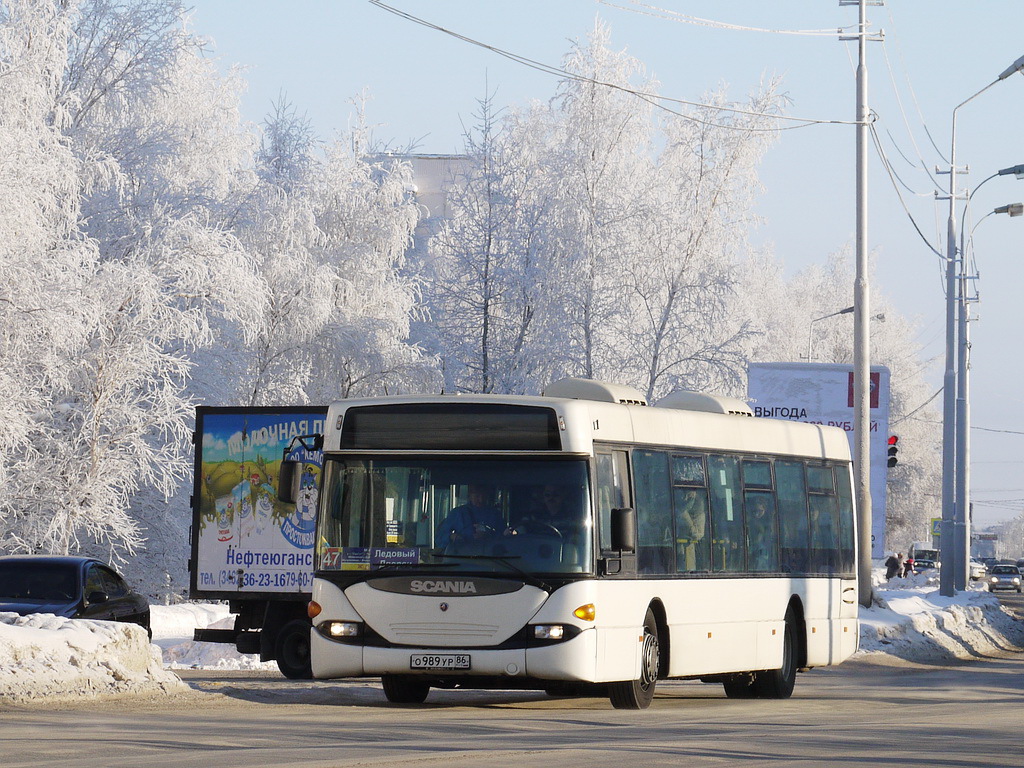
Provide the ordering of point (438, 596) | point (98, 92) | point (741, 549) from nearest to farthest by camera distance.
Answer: point (438, 596)
point (741, 549)
point (98, 92)

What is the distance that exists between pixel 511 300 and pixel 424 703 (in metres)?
25.0

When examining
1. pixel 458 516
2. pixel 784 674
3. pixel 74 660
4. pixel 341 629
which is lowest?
pixel 784 674

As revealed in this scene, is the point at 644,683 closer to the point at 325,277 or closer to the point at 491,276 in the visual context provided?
the point at 325,277

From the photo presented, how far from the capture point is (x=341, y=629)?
13.3 meters

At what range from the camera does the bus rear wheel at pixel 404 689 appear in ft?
47.4

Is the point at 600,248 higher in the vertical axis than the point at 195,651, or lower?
higher

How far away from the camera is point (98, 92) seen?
3425cm

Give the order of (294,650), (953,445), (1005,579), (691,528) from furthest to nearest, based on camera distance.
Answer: (1005,579) < (953,445) < (294,650) < (691,528)

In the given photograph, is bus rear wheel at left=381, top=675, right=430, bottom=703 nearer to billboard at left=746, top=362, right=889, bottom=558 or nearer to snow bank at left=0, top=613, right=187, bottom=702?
snow bank at left=0, top=613, right=187, bottom=702

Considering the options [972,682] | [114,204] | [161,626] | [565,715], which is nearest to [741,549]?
[565,715]

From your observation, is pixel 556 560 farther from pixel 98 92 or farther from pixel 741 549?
pixel 98 92

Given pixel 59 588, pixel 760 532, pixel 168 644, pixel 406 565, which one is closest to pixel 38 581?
pixel 59 588

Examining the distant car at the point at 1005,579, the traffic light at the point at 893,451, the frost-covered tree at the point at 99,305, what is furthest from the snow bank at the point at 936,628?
the distant car at the point at 1005,579

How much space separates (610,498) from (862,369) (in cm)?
1722
